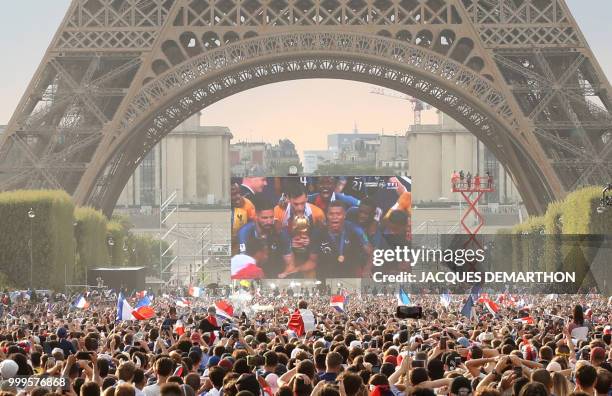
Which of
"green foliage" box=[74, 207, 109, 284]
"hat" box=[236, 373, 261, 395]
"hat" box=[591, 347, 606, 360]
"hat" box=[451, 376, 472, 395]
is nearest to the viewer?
"hat" box=[451, 376, 472, 395]

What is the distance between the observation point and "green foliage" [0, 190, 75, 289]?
5800 cm

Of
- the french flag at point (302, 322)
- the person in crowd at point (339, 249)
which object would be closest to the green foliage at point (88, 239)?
the person in crowd at point (339, 249)

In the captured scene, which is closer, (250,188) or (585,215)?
(585,215)

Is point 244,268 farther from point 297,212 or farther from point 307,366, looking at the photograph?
point 307,366

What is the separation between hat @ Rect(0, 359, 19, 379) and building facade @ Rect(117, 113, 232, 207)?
146 meters

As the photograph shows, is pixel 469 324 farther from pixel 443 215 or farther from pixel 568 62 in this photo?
pixel 443 215

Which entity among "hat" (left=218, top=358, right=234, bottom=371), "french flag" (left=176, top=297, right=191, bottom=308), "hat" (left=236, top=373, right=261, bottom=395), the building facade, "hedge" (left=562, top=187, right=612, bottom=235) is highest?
the building facade

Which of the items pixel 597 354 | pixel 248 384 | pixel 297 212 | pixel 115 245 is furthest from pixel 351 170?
pixel 248 384

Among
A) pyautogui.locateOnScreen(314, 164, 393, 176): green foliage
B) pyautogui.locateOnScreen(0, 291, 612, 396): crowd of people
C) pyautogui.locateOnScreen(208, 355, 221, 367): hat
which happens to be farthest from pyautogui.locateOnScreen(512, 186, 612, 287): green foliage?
pyautogui.locateOnScreen(314, 164, 393, 176): green foliage

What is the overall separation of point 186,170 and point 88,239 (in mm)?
102433

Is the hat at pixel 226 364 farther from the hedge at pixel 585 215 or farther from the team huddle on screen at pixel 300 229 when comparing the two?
the team huddle on screen at pixel 300 229

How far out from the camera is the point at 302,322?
79.5ft

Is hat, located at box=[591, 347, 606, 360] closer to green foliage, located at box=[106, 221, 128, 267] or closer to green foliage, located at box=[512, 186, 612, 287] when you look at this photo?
green foliage, located at box=[512, 186, 612, 287]

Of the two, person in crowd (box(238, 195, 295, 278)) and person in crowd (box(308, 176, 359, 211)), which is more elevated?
person in crowd (box(308, 176, 359, 211))
